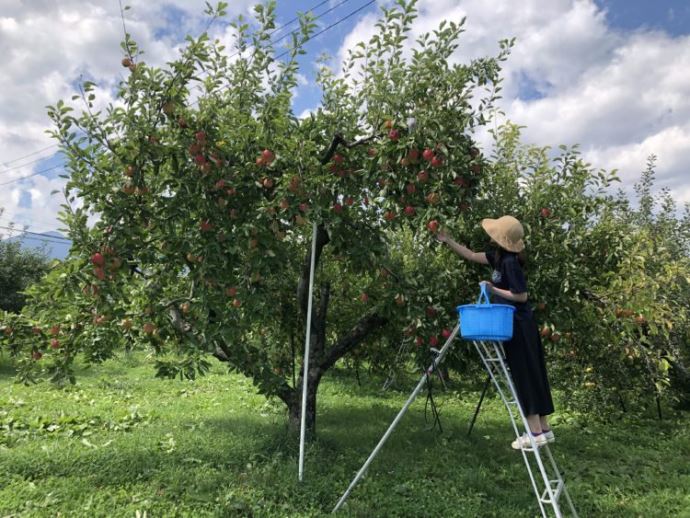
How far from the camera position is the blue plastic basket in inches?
126

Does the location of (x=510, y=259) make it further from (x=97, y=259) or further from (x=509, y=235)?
(x=97, y=259)

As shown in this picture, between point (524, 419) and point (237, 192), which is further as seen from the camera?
point (237, 192)

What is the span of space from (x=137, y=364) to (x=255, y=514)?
9.55 m

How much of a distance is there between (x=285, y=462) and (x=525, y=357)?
2323 mm

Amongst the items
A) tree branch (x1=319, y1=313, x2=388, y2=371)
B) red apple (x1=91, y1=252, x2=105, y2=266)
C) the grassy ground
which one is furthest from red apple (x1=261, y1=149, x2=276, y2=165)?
the grassy ground

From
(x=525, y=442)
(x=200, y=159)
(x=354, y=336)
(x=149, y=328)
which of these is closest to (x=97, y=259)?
(x=149, y=328)

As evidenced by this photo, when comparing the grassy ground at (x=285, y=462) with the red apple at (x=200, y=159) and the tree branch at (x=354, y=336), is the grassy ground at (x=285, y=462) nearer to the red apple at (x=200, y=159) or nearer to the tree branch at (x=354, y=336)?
the tree branch at (x=354, y=336)

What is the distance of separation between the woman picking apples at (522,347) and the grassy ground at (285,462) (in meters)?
0.96

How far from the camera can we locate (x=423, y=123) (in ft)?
13.0

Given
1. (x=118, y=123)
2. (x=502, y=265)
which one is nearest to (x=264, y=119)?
(x=118, y=123)

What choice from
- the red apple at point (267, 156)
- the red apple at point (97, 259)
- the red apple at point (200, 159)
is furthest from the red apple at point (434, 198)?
the red apple at point (97, 259)

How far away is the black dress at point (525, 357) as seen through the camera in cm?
349

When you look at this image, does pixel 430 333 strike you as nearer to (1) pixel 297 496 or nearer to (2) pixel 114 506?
(1) pixel 297 496

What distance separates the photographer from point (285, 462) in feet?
15.2
